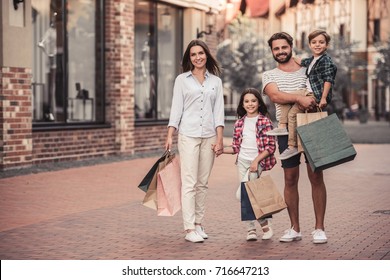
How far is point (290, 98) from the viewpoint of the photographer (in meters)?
7.49

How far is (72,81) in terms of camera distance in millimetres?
18281

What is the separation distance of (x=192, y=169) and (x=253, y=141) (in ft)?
1.97

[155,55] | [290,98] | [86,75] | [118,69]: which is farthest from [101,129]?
[290,98]

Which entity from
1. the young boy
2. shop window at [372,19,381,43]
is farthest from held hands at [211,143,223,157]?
shop window at [372,19,381,43]

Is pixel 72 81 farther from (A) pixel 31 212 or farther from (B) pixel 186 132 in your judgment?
(B) pixel 186 132

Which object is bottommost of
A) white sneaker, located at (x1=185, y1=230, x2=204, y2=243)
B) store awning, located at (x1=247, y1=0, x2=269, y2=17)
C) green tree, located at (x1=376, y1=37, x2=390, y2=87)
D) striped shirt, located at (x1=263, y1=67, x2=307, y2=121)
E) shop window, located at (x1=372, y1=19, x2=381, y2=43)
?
white sneaker, located at (x1=185, y1=230, x2=204, y2=243)

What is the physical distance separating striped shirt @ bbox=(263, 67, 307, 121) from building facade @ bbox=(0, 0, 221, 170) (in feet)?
27.9

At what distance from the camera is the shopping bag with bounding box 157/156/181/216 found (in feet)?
25.9

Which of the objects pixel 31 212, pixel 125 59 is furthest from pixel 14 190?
pixel 125 59

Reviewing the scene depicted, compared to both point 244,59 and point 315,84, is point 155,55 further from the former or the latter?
point 244,59

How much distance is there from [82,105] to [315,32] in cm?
1160

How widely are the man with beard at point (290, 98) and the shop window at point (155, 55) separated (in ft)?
43.0

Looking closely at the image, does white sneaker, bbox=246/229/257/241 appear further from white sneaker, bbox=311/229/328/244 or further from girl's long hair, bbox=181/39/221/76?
girl's long hair, bbox=181/39/221/76

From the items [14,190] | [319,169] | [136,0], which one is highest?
[136,0]
